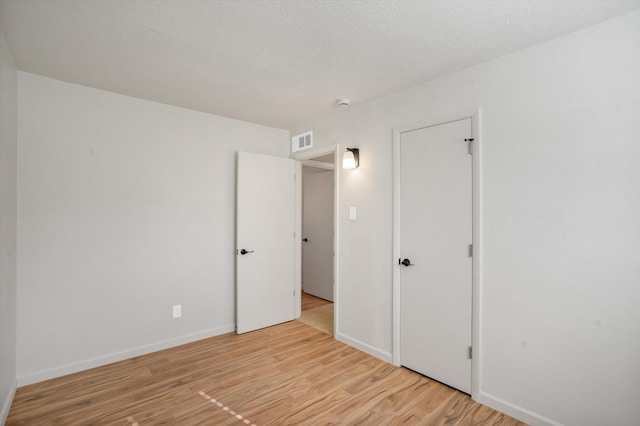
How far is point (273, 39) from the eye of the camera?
6.46 ft

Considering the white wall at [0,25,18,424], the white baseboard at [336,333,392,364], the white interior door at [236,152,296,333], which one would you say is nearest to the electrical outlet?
the white interior door at [236,152,296,333]

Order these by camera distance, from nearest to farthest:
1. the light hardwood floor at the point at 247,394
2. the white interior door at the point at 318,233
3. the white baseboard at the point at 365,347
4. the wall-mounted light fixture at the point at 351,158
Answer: the light hardwood floor at the point at 247,394 → the white baseboard at the point at 365,347 → the wall-mounted light fixture at the point at 351,158 → the white interior door at the point at 318,233

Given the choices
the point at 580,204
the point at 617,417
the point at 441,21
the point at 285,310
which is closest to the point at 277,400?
the point at 285,310

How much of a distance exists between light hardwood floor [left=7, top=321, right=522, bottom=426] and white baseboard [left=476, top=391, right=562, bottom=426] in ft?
0.15

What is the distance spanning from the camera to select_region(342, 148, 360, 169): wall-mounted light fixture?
124 inches

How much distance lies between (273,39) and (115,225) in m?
2.19

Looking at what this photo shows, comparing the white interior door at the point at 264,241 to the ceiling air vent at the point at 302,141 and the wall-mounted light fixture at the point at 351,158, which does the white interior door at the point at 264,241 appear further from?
the wall-mounted light fixture at the point at 351,158

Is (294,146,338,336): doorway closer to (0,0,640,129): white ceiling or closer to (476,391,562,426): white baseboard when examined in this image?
(0,0,640,129): white ceiling

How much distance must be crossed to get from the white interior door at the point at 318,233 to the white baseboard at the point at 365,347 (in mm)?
1647

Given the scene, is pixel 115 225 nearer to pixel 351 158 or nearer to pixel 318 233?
pixel 351 158

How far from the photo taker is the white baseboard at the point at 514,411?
77.7 inches

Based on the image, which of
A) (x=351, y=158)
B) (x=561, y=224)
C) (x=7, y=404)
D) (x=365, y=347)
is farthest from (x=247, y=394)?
(x=561, y=224)

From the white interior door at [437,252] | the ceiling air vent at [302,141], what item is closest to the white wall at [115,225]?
the ceiling air vent at [302,141]

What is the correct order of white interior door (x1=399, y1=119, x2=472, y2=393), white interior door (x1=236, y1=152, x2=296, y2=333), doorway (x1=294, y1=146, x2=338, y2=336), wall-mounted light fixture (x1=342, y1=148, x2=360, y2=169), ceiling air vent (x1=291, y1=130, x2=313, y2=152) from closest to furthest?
1. white interior door (x1=399, y1=119, x2=472, y2=393)
2. wall-mounted light fixture (x1=342, y1=148, x2=360, y2=169)
3. white interior door (x1=236, y1=152, x2=296, y2=333)
4. ceiling air vent (x1=291, y1=130, x2=313, y2=152)
5. doorway (x1=294, y1=146, x2=338, y2=336)
